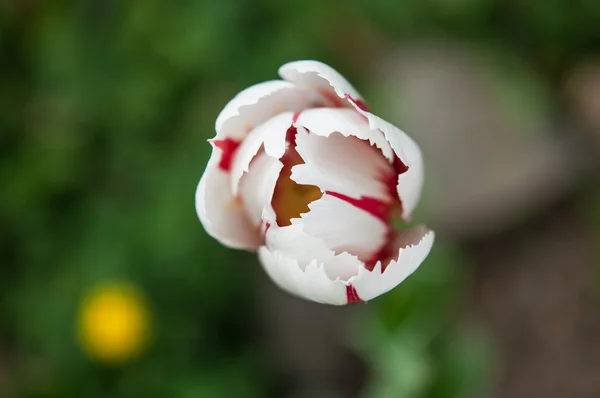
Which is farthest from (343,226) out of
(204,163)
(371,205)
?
(204,163)

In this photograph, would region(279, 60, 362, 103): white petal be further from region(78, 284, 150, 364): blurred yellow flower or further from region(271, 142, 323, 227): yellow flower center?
region(78, 284, 150, 364): blurred yellow flower

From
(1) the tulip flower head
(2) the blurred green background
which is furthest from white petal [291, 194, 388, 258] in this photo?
(2) the blurred green background

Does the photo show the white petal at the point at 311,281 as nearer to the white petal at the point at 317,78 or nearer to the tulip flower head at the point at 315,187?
the tulip flower head at the point at 315,187

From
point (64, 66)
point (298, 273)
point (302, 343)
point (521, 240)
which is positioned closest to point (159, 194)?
point (64, 66)

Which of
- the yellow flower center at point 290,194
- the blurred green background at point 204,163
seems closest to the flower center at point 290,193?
the yellow flower center at point 290,194

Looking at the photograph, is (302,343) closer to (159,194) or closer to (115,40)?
(159,194)

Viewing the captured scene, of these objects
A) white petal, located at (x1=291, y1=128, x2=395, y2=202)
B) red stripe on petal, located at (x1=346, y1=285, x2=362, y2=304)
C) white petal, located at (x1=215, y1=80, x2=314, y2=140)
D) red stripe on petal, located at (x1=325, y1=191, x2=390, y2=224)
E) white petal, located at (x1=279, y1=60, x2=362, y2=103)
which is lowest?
red stripe on petal, located at (x1=346, y1=285, x2=362, y2=304)
